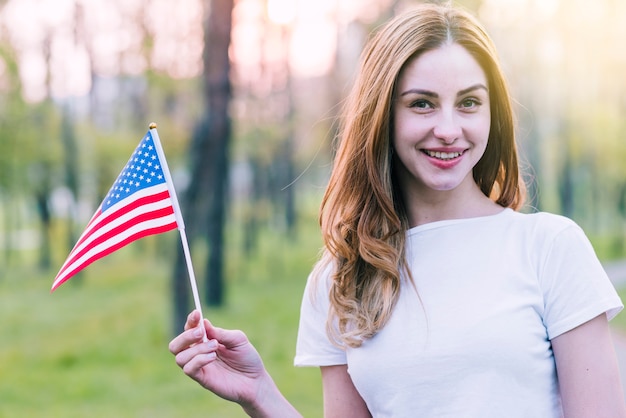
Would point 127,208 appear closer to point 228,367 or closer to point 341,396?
point 228,367

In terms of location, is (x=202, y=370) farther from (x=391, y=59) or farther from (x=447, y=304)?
(x=391, y=59)

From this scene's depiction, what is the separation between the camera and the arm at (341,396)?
265 centimetres

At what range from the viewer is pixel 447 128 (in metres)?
2.42

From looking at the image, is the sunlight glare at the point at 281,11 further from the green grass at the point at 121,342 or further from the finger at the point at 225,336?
the finger at the point at 225,336

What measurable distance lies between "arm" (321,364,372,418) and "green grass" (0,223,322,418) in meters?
6.27

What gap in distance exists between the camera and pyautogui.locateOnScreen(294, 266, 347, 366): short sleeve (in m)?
2.66

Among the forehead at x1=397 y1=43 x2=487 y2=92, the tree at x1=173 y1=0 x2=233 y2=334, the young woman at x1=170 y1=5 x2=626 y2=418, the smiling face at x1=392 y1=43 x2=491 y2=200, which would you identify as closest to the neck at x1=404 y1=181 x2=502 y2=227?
the young woman at x1=170 y1=5 x2=626 y2=418

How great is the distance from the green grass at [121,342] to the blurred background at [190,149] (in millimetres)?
48

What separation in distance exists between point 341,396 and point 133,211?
2.89 feet

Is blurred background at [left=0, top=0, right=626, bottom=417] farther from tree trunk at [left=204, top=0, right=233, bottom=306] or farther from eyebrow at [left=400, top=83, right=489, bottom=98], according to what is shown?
eyebrow at [left=400, top=83, right=489, bottom=98]

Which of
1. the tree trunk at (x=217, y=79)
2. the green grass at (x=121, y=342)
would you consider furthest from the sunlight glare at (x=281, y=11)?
the tree trunk at (x=217, y=79)

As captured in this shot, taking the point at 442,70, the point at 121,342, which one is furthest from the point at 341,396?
the point at 121,342

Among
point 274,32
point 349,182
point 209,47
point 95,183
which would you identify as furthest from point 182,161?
point 349,182

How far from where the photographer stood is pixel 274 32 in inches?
1174
